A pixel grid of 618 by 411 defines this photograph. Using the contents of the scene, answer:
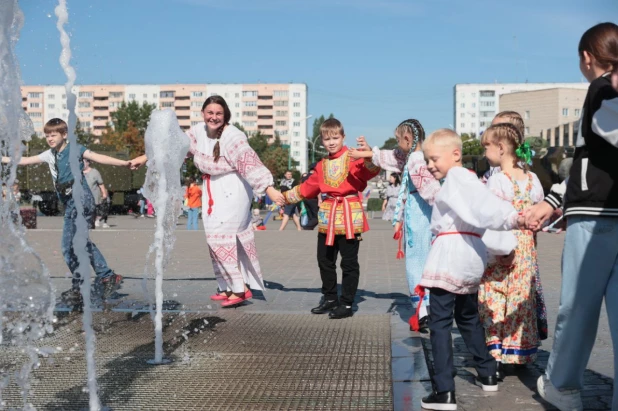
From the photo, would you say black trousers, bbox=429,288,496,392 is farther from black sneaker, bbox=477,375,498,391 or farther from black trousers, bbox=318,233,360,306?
black trousers, bbox=318,233,360,306

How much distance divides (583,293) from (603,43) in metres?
1.23

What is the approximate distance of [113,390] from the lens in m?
4.75

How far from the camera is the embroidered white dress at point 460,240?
444cm

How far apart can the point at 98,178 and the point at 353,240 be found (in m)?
10.3

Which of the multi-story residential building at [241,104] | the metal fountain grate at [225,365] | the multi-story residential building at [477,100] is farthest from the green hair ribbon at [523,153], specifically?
the multi-story residential building at [241,104]

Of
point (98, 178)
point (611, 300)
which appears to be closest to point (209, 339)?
point (611, 300)

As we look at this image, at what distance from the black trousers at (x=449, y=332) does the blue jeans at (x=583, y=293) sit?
0.57 meters

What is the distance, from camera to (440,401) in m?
4.37

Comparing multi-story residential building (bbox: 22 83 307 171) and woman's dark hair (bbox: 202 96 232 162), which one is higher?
multi-story residential building (bbox: 22 83 307 171)

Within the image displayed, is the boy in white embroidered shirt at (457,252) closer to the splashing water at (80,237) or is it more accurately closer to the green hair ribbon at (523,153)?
the green hair ribbon at (523,153)

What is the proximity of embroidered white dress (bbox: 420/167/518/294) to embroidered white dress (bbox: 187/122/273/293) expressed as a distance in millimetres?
3411

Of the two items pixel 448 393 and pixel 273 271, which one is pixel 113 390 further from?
pixel 273 271

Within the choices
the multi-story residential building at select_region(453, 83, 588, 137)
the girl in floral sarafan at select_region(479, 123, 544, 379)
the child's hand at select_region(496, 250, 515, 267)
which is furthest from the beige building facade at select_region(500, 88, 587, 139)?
the child's hand at select_region(496, 250, 515, 267)

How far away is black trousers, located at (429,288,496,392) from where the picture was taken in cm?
448
